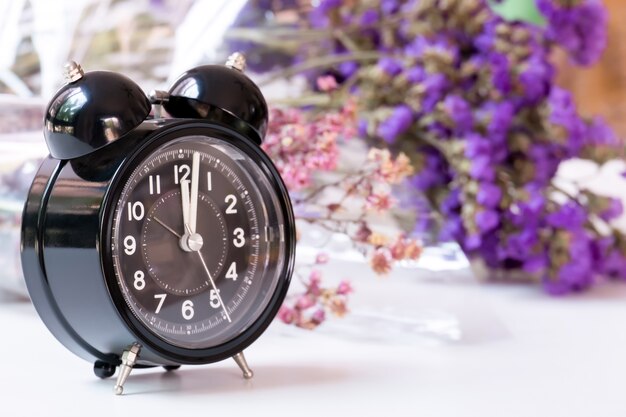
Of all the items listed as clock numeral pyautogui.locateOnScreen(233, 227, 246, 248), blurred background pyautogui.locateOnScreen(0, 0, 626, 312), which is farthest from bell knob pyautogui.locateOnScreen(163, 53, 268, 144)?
blurred background pyautogui.locateOnScreen(0, 0, 626, 312)

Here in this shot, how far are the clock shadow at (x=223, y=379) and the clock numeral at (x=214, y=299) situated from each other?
0.08 m

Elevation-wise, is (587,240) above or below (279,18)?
below

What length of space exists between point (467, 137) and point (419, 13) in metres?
0.29

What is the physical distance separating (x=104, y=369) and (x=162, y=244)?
150 mm

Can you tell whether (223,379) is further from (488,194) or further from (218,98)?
(488,194)

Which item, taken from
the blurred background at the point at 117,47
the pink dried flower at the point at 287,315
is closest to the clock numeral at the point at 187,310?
the pink dried flower at the point at 287,315

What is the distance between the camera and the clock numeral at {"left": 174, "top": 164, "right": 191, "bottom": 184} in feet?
3.32

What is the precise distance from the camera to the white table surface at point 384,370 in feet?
3.21

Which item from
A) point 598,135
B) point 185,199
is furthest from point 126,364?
point 598,135

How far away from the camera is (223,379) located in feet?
3.51

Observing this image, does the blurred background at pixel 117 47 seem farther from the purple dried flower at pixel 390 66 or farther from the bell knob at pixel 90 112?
the bell knob at pixel 90 112

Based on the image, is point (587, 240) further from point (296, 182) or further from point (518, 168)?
point (296, 182)

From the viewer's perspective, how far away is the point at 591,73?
294 centimetres

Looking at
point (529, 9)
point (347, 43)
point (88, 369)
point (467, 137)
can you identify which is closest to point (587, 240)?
point (467, 137)
